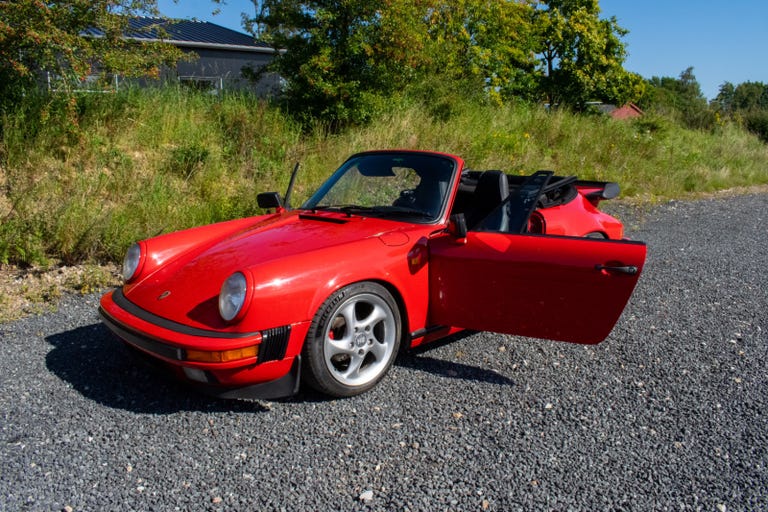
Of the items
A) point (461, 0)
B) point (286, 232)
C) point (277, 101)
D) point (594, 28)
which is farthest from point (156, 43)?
point (594, 28)

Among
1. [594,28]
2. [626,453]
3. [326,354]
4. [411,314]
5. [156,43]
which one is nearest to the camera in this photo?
[626,453]

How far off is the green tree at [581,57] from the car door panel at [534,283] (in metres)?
22.0

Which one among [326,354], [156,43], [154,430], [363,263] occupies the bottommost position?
[154,430]

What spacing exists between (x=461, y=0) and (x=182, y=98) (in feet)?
31.6

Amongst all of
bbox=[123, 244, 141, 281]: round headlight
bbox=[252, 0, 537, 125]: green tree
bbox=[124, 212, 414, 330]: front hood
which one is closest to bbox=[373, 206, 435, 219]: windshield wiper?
bbox=[124, 212, 414, 330]: front hood

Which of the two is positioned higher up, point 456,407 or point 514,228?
point 514,228

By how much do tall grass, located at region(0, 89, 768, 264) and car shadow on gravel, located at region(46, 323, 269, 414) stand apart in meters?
2.06

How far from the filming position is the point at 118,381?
11.1 ft

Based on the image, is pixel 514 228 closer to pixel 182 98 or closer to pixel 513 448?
pixel 513 448

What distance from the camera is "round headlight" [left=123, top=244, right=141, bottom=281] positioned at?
144 inches

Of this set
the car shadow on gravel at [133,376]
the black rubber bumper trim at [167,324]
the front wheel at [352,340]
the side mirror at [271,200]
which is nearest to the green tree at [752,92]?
the side mirror at [271,200]

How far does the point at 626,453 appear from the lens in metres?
2.78

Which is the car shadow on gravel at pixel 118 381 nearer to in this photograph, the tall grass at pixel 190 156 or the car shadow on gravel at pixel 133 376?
the car shadow on gravel at pixel 133 376

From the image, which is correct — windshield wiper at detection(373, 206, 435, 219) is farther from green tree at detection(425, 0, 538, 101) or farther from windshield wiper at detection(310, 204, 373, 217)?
green tree at detection(425, 0, 538, 101)
